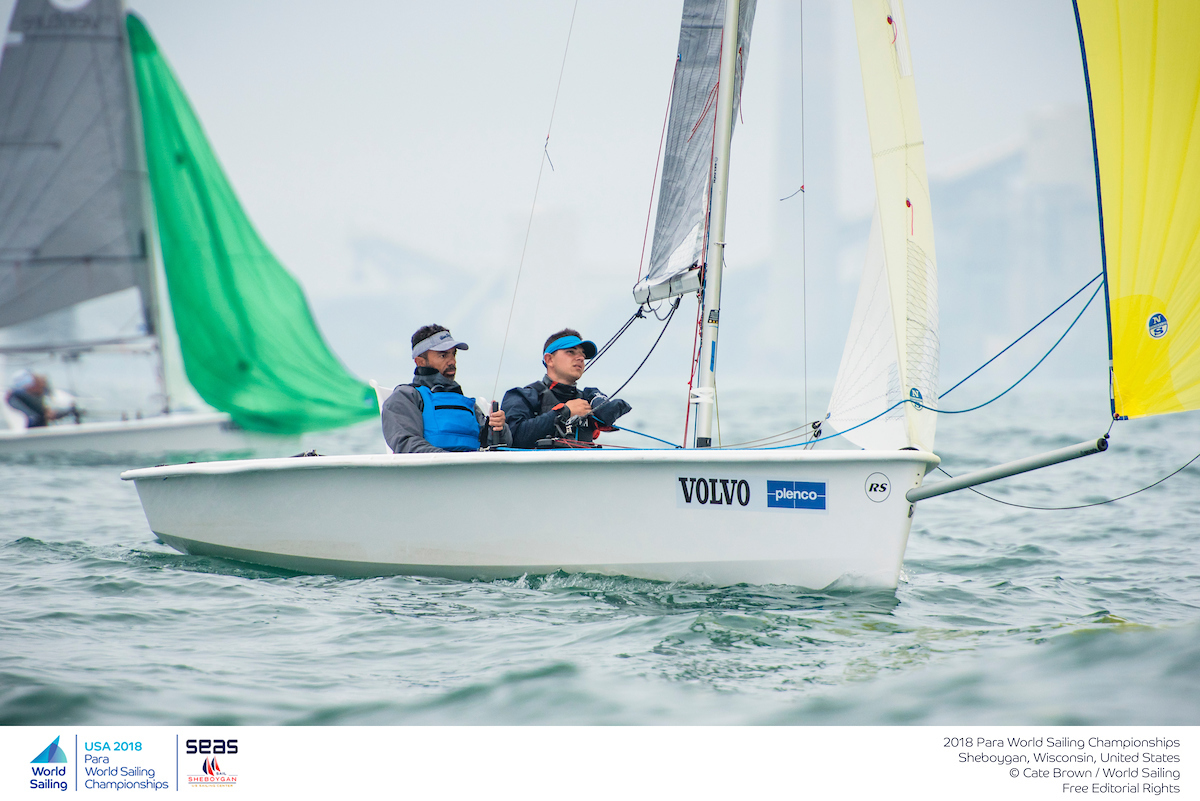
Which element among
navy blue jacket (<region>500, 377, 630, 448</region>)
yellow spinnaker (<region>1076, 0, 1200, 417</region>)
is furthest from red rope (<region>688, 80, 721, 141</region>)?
yellow spinnaker (<region>1076, 0, 1200, 417</region>)

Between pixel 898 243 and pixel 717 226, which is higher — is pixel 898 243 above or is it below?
below

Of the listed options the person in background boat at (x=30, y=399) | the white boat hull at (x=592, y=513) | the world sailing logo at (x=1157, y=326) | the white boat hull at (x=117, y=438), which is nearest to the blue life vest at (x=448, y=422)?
the white boat hull at (x=592, y=513)

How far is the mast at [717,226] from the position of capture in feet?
12.6

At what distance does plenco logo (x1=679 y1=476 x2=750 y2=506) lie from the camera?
3.35 m

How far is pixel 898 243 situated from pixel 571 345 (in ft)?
4.76

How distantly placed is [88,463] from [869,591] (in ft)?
29.5

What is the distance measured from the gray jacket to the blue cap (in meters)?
0.41

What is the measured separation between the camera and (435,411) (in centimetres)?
400

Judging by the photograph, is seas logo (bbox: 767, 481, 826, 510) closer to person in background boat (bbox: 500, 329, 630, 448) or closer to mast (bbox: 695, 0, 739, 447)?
mast (bbox: 695, 0, 739, 447)

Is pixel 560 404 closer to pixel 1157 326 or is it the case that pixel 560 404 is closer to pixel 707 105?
pixel 707 105

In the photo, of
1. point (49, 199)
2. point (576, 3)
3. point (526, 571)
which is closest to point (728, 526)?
point (526, 571)

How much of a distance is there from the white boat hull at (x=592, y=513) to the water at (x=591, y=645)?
10cm

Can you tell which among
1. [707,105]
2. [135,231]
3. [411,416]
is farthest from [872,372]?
[135,231]
